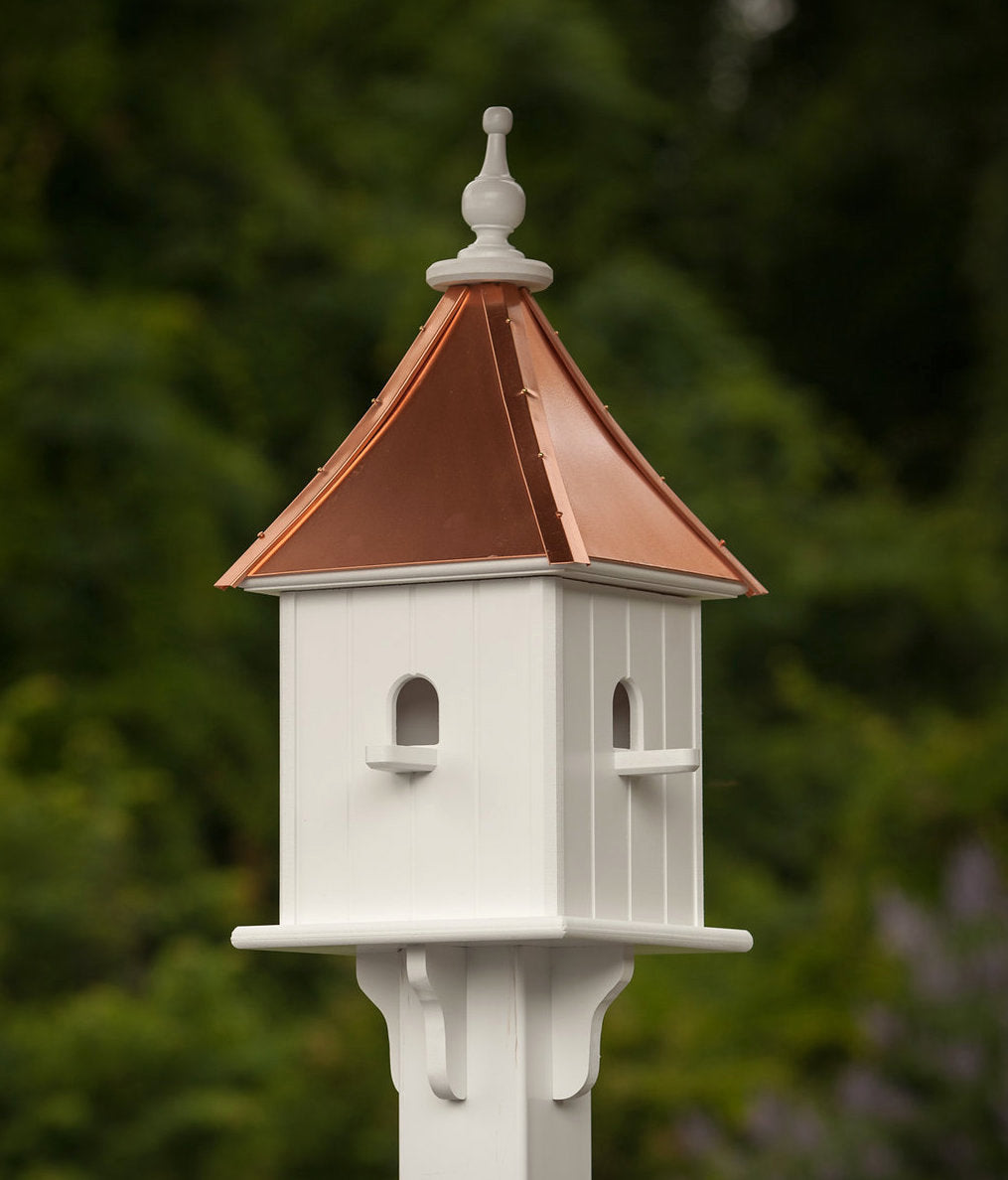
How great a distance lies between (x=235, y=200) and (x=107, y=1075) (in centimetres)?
504

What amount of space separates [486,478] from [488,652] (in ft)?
0.70

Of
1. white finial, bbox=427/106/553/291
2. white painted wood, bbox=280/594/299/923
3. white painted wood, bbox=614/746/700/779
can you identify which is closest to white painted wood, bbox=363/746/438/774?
white painted wood, bbox=280/594/299/923

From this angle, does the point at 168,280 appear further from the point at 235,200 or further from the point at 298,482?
the point at 298,482

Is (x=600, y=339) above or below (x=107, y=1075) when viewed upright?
above

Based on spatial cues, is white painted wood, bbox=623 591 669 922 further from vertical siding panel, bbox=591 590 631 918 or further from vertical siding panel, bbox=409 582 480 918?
vertical siding panel, bbox=409 582 480 918

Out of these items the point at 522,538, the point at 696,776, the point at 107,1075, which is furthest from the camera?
the point at 107,1075

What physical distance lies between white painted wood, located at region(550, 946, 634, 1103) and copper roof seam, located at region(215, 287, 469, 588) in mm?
638

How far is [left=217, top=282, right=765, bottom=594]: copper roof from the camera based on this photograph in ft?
9.34

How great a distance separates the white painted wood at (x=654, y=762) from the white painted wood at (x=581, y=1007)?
222 mm

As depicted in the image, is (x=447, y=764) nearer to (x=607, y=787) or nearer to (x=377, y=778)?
(x=377, y=778)

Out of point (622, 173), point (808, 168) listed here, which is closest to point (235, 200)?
point (622, 173)

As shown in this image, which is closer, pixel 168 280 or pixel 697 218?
pixel 168 280

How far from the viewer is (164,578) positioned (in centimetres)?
1016

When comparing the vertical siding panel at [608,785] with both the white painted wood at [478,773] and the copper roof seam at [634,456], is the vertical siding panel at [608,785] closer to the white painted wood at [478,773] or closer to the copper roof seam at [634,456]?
the white painted wood at [478,773]
